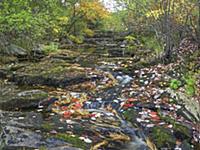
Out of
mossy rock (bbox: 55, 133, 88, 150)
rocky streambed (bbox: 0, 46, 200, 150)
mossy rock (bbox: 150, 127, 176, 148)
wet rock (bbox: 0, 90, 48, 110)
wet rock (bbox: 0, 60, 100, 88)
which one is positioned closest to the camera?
mossy rock (bbox: 55, 133, 88, 150)

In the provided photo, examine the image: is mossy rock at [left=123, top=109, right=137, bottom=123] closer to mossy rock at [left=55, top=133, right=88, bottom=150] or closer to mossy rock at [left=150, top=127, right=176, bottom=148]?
mossy rock at [left=150, top=127, right=176, bottom=148]

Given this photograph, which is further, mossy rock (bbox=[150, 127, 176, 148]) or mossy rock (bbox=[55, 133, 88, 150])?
mossy rock (bbox=[150, 127, 176, 148])

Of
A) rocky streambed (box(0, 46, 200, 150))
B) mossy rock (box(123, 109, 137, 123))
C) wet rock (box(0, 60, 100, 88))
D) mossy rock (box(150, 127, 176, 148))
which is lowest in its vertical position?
mossy rock (box(150, 127, 176, 148))

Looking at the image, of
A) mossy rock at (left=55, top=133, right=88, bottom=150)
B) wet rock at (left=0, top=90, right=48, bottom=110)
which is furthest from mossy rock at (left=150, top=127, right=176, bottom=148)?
wet rock at (left=0, top=90, right=48, bottom=110)

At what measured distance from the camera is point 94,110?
6.98 m

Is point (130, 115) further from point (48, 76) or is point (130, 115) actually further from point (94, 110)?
point (48, 76)

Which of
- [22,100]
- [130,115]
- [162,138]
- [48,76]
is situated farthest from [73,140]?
[48,76]

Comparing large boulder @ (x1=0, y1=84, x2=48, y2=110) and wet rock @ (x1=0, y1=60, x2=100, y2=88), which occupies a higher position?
wet rock @ (x1=0, y1=60, x2=100, y2=88)

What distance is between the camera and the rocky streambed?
17.3ft

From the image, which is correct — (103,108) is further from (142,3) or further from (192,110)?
(142,3)

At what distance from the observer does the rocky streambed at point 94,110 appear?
207 inches

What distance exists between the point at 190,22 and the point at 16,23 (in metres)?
5.29

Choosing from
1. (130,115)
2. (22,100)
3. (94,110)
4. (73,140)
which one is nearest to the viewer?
(73,140)

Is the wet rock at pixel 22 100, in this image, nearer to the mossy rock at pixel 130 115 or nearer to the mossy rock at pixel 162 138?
the mossy rock at pixel 130 115
